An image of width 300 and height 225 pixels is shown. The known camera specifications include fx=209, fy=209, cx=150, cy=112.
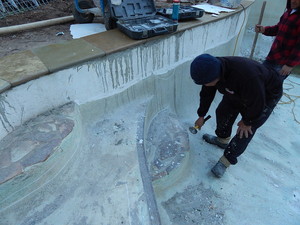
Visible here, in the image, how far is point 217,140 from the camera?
8.80 ft

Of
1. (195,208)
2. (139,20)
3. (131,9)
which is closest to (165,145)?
(195,208)

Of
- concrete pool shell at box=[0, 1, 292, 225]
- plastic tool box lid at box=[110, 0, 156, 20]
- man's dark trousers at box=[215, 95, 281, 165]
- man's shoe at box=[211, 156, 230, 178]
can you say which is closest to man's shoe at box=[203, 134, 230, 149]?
man's dark trousers at box=[215, 95, 281, 165]

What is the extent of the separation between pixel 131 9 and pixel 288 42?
1.74 meters

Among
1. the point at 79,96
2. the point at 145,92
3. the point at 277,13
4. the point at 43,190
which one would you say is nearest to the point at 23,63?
the point at 79,96

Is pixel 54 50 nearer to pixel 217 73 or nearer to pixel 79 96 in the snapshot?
pixel 79 96

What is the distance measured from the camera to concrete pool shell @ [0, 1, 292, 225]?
1280 mm

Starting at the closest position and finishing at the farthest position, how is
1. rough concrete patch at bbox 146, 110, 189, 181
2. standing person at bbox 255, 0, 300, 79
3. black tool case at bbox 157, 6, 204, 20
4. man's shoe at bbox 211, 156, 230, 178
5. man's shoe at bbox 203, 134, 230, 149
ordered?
rough concrete patch at bbox 146, 110, 189, 181, standing person at bbox 255, 0, 300, 79, man's shoe at bbox 211, 156, 230, 178, black tool case at bbox 157, 6, 204, 20, man's shoe at bbox 203, 134, 230, 149

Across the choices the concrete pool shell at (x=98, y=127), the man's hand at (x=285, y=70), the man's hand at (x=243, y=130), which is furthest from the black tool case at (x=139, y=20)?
the man's hand at (x=285, y=70)

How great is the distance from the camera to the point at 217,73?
1.53 metres

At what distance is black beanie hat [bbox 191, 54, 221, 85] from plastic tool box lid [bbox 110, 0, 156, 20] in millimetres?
1154

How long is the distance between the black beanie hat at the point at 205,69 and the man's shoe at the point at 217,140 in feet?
4.38

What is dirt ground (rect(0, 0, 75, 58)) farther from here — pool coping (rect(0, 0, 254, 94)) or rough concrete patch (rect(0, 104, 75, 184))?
rough concrete patch (rect(0, 104, 75, 184))

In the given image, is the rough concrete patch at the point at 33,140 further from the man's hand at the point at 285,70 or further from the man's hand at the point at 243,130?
the man's hand at the point at 285,70

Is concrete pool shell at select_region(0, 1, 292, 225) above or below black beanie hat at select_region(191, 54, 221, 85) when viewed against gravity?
below
